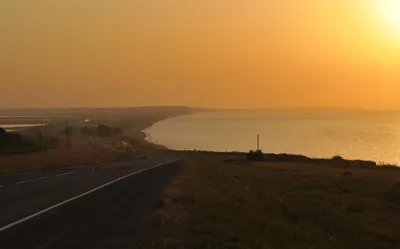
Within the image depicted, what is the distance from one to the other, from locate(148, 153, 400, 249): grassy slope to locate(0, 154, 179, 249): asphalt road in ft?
3.09

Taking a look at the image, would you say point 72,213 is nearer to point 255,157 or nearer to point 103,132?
point 255,157

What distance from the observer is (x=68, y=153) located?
6291 centimetres

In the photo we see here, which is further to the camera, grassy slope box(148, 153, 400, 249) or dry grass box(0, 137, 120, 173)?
dry grass box(0, 137, 120, 173)

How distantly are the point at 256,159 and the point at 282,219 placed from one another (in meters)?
51.8

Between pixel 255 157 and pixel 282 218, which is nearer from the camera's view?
pixel 282 218

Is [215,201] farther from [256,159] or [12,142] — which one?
[256,159]

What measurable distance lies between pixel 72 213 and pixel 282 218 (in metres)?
11.2

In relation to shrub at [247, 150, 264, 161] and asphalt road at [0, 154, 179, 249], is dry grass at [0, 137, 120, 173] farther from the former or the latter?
shrub at [247, 150, 264, 161]

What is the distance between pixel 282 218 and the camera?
77.7 feet

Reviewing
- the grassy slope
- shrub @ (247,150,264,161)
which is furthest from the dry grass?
shrub @ (247,150,264,161)

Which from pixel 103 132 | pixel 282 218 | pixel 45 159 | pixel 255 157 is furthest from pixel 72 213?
pixel 103 132

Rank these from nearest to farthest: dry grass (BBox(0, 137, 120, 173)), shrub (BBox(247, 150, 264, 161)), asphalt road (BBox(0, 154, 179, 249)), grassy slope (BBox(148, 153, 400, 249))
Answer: asphalt road (BBox(0, 154, 179, 249))
grassy slope (BBox(148, 153, 400, 249))
dry grass (BBox(0, 137, 120, 173))
shrub (BBox(247, 150, 264, 161))

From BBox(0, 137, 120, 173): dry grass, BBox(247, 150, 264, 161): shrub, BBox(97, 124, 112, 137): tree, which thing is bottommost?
BBox(247, 150, 264, 161): shrub

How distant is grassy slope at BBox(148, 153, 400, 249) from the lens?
14.7m
